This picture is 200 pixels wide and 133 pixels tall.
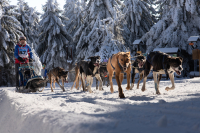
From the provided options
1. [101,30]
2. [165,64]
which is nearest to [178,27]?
[101,30]

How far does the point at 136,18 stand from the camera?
30641 millimetres

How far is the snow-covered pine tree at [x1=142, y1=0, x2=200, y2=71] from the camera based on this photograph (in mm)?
20859

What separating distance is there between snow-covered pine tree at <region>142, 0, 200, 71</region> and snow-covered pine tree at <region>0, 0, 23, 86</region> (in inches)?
612

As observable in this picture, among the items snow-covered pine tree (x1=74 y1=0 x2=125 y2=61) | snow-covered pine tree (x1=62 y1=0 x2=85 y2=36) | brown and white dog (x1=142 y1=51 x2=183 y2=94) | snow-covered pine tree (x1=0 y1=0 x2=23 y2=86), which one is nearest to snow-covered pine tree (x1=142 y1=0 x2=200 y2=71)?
snow-covered pine tree (x1=74 y1=0 x2=125 y2=61)

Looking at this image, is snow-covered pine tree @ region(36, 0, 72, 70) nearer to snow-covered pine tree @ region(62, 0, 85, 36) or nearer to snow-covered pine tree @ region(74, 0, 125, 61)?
snow-covered pine tree @ region(62, 0, 85, 36)

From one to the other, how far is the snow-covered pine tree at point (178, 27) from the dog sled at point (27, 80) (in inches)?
626

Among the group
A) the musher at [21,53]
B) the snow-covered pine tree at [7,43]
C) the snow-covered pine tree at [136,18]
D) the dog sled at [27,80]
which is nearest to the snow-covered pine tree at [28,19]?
the snow-covered pine tree at [7,43]

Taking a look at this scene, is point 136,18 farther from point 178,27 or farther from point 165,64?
point 165,64

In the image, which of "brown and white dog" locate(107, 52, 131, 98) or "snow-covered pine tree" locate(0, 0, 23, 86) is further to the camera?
"snow-covered pine tree" locate(0, 0, 23, 86)

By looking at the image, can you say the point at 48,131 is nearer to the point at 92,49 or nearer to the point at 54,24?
the point at 92,49

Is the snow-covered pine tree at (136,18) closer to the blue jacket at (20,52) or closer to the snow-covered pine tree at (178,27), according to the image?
the snow-covered pine tree at (178,27)

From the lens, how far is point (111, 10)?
75.3 ft

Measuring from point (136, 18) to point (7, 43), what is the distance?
61.4 feet

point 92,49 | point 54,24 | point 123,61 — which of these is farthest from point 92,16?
point 123,61
